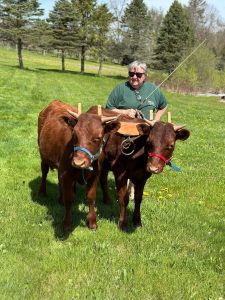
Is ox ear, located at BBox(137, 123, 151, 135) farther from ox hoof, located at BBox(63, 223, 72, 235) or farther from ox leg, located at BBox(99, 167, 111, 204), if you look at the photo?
ox leg, located at BBox(99, 167, 111, 204)

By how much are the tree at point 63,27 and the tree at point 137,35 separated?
34.5 feet

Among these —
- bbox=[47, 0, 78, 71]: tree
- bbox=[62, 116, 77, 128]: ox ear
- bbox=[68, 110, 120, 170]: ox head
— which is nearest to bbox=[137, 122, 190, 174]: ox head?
bbox=[68, 110, 120, 170]: ox head

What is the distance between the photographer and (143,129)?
5418mm

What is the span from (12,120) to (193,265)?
10.4 metres

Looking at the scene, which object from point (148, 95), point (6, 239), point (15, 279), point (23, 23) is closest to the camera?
point (15, 279)

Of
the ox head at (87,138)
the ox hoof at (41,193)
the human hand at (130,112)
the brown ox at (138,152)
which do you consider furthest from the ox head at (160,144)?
the ox hoof at (41,193)

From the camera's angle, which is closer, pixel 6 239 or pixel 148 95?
pixel 6 239

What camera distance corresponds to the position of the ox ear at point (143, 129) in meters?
5.37

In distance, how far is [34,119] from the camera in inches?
580

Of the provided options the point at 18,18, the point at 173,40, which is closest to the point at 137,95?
the point at 18,18

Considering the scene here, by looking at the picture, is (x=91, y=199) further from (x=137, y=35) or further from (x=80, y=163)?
(x=137, y=35)

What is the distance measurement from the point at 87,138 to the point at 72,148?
638mm

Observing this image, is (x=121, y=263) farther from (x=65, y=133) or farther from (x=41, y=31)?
(x=41, y=31)

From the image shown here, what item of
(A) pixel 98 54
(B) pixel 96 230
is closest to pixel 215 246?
(B) pixel 96 230
